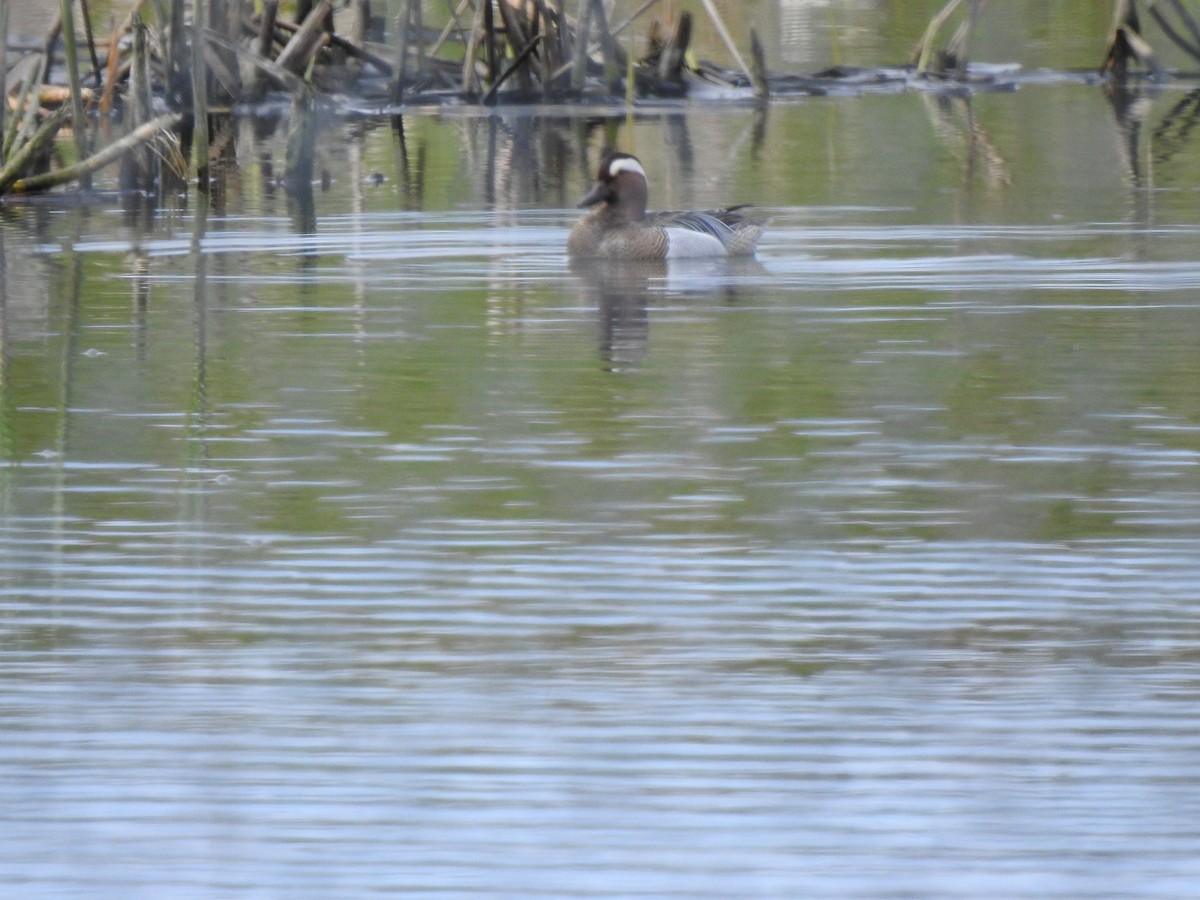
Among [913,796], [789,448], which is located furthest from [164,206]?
[913,796]

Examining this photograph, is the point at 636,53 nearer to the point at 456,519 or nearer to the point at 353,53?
the point at 353,53

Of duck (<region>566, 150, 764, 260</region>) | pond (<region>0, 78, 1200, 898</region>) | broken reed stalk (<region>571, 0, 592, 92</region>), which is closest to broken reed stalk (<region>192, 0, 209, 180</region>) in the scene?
pond (<region>0, 78, 1200, 898</region>)

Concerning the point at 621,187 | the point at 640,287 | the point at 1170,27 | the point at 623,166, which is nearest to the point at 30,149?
the point at 623,166

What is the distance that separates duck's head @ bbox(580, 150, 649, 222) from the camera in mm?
15703

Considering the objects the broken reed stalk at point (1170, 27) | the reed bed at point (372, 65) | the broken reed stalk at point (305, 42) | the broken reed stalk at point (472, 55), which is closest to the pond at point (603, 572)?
the reed bed at point (372, 65)

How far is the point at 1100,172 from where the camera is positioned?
773 inches

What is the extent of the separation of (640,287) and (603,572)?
23.2 ft

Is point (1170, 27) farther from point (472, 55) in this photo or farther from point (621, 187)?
point (621, 187)

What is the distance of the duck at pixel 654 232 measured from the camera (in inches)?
596

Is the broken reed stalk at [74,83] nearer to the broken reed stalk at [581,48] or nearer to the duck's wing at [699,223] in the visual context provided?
the duck's wing at [699,223]

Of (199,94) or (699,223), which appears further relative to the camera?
(199,94)

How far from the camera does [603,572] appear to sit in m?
7.37

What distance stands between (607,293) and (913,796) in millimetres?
8689

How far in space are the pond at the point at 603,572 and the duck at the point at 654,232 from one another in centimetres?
20
